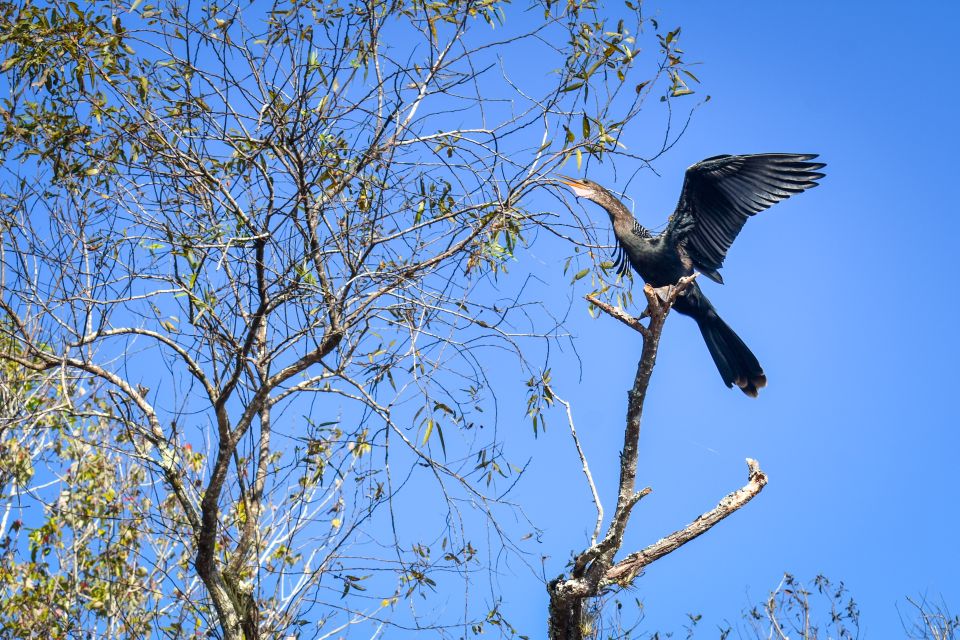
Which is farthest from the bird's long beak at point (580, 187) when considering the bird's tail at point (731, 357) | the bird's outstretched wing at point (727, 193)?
the bird's tail at point (731, 357)

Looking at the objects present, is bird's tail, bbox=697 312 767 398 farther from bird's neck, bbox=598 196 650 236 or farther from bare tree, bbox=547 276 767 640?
bare tree, bbox=547 276 767 640

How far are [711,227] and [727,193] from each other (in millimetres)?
177

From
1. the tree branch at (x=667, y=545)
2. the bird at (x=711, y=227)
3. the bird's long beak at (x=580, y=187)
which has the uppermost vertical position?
the bird's long beak at (x=580, y=187)

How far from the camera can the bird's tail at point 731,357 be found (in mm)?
4152

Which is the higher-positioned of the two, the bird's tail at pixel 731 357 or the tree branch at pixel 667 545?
the bird's tail at pixel 731 357

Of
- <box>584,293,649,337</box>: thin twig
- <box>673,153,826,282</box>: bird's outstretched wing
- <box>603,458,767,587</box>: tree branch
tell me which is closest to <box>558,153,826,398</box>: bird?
<box>673,153,826,282</box>: bird's outstretched wing

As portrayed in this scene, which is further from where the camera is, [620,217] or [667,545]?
[620,217]

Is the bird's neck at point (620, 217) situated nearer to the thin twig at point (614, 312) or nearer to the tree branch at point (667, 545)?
the thin twig at point (614, 312)

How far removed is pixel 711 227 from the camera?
424 centimetres

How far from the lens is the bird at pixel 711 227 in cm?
415

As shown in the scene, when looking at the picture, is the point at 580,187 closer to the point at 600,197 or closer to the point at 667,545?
the point at 600,197

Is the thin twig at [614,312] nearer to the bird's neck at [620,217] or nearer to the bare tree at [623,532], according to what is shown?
the bare tree at [623,532]

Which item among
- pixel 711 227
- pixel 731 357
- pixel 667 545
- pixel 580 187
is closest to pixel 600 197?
pixel 580 187

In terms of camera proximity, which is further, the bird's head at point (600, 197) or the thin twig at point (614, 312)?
the bird's head at point (600, 197)
